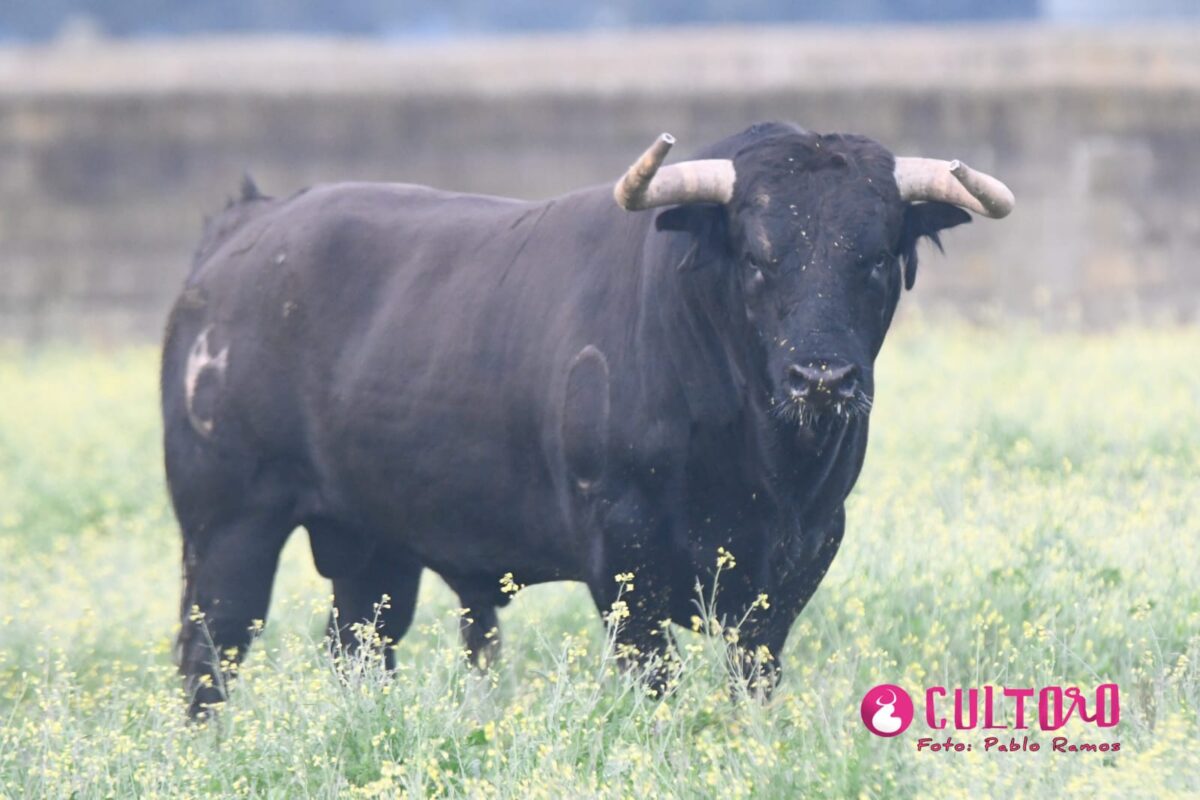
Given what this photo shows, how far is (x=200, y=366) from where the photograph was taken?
626 cm

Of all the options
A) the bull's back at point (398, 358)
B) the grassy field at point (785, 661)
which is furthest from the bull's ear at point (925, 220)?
the grassy field at point (785, 661)

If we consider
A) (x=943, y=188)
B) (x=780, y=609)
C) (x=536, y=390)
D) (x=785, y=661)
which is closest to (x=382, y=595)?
(x=536, y=390)

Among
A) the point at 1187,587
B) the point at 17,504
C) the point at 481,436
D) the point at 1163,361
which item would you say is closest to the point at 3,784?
the point at 481,436

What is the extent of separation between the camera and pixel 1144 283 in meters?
14.7

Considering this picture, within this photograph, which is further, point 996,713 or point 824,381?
point 996,713

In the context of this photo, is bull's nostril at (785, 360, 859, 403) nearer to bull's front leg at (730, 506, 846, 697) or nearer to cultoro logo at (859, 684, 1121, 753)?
bull's front leg at (730, 506, 846, 697)

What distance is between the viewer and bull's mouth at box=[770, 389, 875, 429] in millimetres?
4840

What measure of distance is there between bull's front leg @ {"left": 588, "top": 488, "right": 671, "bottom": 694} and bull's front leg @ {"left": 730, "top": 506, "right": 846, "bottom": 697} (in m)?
0.23

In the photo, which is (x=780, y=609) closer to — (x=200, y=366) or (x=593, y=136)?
(x=200, y=366)

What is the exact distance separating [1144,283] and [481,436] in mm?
10114

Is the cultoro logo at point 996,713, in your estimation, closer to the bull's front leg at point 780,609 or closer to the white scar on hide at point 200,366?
the bull's front leg at point 780,609

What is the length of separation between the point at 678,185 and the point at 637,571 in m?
1.03

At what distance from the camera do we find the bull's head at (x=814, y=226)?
16.0 feet

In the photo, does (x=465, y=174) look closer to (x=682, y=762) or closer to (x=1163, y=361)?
(x=1163, y=361)
